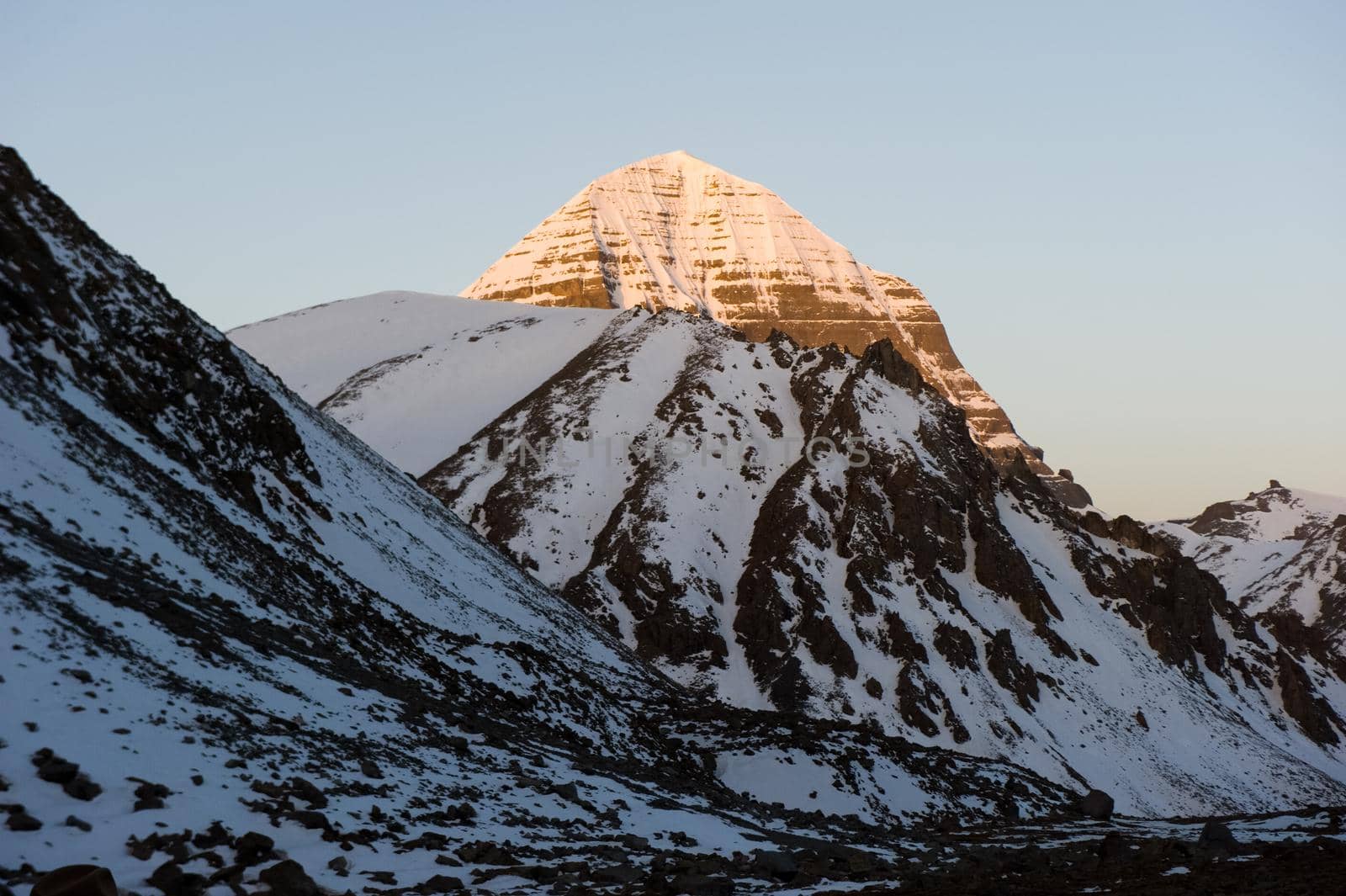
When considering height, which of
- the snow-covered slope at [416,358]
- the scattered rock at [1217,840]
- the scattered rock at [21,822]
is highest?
the snow-covered slope at [416,358]

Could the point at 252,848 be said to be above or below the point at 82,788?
below

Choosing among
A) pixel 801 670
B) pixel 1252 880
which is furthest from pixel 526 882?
pixel 801 670

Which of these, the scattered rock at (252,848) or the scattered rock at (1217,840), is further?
the scattered rock at (1217,840)

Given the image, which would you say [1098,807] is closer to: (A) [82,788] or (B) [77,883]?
(A) [82,788]

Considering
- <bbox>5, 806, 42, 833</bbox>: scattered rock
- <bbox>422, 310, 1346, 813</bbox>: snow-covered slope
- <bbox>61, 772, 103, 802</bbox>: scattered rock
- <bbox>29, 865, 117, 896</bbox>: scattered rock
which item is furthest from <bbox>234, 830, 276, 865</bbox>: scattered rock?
<bbox>422, 310, 1346, 813</bbox>: snow-covered slope

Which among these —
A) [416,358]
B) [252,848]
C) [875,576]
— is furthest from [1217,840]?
[416,358]

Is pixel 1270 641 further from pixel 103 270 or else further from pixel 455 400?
pixel 103 270

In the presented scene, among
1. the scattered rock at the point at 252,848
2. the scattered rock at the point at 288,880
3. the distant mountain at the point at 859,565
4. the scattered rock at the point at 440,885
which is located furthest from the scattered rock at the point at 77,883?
the distant mountain at the point at 859,565

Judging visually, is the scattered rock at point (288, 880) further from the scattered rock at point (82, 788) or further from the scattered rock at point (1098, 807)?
the scattered rock at point (1098, 807)
